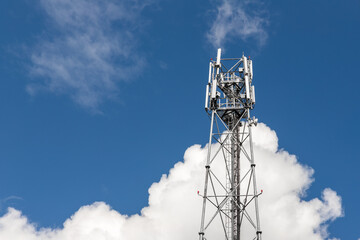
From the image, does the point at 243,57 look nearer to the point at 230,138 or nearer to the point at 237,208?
the point at 230,138

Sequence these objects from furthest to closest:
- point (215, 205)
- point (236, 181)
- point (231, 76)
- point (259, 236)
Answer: point (231, 76), point (236, 181), point (215, 205), point (259, 236)

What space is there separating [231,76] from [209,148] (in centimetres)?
954

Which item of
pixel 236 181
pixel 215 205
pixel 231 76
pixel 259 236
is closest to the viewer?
pixel 259 236

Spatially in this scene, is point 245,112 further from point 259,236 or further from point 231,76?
point 259,236

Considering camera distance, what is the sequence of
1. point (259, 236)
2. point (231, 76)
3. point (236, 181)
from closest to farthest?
point (259, 236) → point (236, 181) → point (231, 76)

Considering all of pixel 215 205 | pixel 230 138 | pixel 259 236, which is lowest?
pixel 259 236

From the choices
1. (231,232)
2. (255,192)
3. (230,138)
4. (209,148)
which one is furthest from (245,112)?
(231,232)

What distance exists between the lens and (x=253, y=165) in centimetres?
3844

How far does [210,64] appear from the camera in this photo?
45250 mm

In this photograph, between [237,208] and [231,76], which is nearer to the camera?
[237,208]

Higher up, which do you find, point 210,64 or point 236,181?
point 210,64

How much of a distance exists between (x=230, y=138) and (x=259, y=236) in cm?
1108

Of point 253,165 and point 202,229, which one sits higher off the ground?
point 253,165

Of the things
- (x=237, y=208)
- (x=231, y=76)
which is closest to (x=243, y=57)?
(x=231, y=76)
